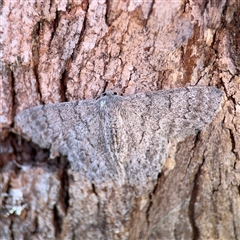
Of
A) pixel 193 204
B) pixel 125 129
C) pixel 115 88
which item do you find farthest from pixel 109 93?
pixel 193 204

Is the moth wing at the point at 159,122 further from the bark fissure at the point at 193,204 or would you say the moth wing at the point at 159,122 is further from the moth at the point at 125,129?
the bark fissure at the point at 193,204

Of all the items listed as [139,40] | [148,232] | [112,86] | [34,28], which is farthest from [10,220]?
[139,40]

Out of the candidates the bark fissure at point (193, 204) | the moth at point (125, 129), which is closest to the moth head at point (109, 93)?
the moth at point (125, 129)

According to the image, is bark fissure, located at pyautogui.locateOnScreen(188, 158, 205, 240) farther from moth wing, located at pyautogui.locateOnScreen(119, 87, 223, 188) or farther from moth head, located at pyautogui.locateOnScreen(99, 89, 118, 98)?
moth head, located at pyautogui.locateOnScreen(99, 89, 118, 98)

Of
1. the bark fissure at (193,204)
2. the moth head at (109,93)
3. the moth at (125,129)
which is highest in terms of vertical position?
the moth head at (109,93)

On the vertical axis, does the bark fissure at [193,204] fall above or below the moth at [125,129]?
below

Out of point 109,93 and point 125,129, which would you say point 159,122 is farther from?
point 109,93

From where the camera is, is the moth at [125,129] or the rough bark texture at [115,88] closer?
the rough bark texture at [115,88]

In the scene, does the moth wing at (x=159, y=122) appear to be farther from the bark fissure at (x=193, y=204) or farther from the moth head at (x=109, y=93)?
the bark fissure at (x=193, y=204)
